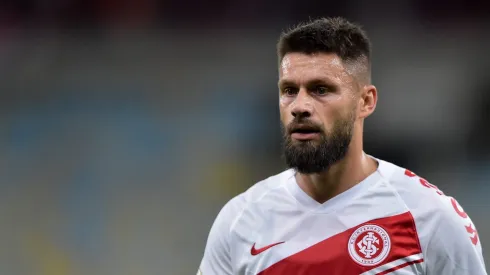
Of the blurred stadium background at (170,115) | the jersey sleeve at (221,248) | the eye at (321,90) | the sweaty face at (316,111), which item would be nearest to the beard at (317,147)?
the sweaty face at (316,111)

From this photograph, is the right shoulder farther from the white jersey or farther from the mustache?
the mustache

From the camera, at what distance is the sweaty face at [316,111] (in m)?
2.24

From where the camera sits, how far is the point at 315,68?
228 cm

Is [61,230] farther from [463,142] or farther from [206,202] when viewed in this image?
[463,142]

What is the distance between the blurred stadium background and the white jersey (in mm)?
2821

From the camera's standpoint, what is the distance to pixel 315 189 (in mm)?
2400

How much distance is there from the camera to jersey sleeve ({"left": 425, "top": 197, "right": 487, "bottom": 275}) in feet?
6.99

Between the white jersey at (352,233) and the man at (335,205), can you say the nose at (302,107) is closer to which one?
the man at (335,205)

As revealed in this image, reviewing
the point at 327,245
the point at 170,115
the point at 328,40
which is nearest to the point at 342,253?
the point at 327,245

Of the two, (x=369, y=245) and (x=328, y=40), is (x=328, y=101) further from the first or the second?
(x=369, y=245)

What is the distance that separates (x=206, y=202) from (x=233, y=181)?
0.27m

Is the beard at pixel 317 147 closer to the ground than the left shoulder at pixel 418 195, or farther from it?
farther from it

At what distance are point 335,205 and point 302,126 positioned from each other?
0.31m

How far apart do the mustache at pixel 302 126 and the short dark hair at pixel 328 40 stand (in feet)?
0.81
